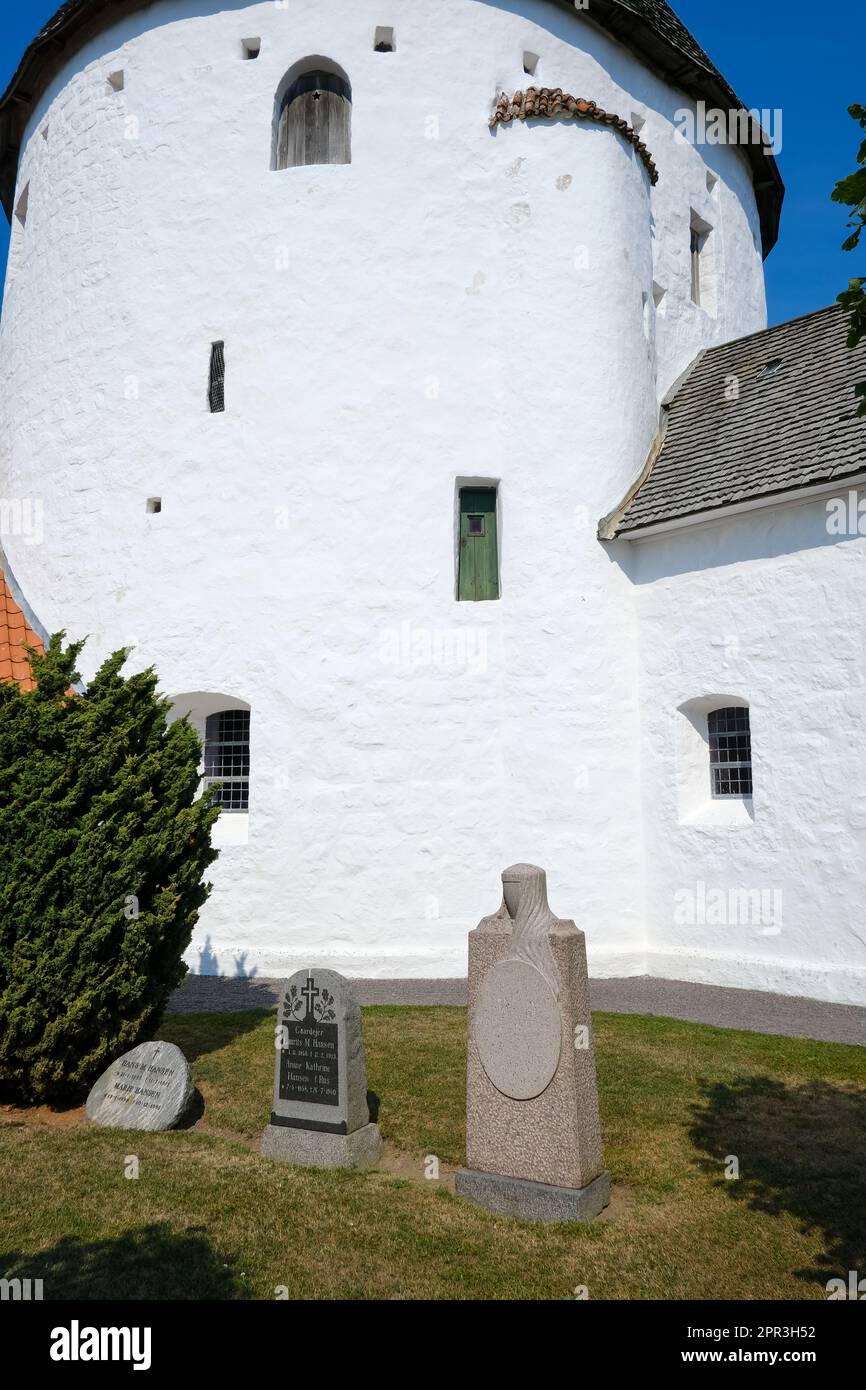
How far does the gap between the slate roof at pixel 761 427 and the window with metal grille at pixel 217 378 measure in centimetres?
525

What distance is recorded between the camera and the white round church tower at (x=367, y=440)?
11.8m

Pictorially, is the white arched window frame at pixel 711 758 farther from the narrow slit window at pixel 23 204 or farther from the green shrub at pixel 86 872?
the narrow slit window at pixel 23 204

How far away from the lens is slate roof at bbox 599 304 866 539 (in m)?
10.8

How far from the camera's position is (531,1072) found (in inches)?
202

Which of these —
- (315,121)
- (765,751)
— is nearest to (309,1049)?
(765,751)

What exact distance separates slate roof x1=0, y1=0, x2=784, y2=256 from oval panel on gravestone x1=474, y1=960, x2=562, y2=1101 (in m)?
12.8

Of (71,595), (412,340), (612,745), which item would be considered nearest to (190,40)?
(412,340)

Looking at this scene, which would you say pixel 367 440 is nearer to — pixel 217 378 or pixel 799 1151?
pixel 217 378

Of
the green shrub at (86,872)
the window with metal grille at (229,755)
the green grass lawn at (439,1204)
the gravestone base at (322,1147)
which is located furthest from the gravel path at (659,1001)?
the gravestone base at (322,1147)

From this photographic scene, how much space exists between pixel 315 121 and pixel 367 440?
4.65 m

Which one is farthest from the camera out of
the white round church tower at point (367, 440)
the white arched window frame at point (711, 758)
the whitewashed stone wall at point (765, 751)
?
the white round church tower at point (367, 440)

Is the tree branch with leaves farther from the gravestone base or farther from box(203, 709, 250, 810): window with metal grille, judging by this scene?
box(203, 709, 250, 810): window with metal grille

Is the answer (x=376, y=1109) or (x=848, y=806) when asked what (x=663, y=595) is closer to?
(x=848, y=806)

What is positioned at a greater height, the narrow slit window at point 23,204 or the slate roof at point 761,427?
the narrow slit window at point 23,204
